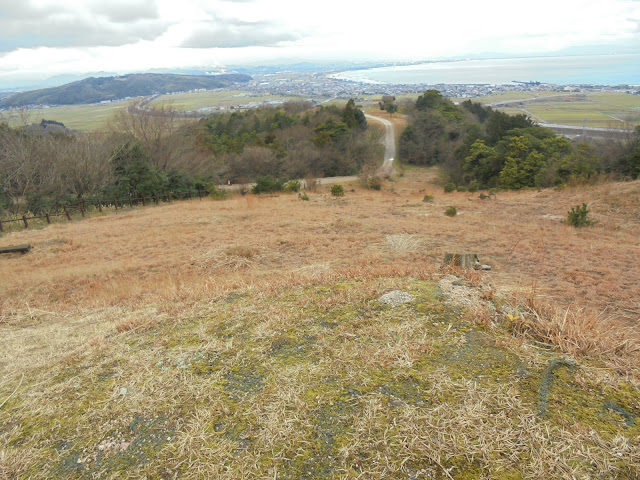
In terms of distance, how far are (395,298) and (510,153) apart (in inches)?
1170

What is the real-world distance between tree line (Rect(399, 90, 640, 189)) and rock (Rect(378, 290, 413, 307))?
21.7 m

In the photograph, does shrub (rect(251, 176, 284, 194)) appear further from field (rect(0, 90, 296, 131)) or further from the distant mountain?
the distant mountain

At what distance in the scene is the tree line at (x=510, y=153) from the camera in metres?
22.9

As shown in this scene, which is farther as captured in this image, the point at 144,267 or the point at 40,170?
the point at 40,170

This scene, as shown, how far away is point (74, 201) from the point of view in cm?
2023

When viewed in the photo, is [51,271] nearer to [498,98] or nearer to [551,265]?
[551,265]

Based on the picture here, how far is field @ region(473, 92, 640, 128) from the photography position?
56.0 metres

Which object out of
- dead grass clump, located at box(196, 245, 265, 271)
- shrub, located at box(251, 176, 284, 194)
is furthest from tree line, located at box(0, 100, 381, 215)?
dead grass clump, located at box(196, 245, 265, 271)

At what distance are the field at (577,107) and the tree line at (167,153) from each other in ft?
116

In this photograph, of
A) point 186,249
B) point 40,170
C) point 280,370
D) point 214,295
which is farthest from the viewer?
point 40,170

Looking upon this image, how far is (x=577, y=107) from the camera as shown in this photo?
7106cm

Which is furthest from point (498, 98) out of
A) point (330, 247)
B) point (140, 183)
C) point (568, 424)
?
point (568, 424)

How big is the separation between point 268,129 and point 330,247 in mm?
41300

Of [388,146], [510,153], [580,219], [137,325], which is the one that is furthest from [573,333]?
[388,146]
